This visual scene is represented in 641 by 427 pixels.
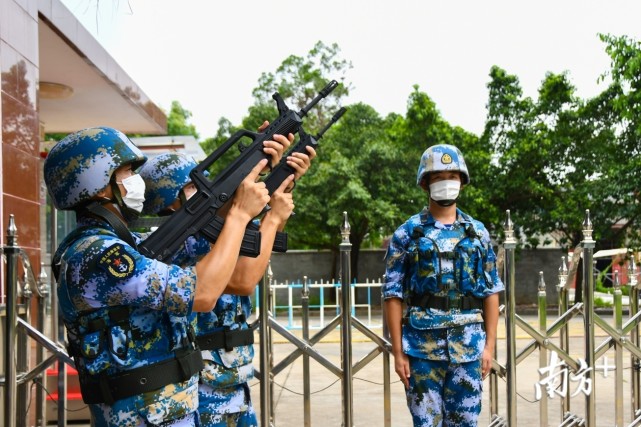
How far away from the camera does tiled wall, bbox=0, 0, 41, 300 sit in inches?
203

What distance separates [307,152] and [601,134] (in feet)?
46.9

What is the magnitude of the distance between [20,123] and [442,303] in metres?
3.66

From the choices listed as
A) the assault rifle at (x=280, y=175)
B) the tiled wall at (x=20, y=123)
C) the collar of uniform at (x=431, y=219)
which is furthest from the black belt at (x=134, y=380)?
the tiled wall at (x=20, y=123)

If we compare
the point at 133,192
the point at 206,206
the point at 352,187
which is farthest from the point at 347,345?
the point at 352,187

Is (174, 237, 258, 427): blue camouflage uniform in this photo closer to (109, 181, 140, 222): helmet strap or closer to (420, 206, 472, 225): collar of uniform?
(109, 181, 140, 222): helmet strap

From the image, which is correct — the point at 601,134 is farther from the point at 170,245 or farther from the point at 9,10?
the point at 170,245

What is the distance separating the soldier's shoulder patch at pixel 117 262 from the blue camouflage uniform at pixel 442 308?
170 centimetres

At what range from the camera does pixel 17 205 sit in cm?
536

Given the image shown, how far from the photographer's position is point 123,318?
2041mm

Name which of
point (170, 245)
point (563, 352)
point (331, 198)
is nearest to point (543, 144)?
point (331, 198)

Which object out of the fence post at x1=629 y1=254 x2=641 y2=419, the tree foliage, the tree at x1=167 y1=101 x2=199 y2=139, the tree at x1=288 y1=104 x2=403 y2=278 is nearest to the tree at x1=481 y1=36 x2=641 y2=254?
the tree foliage

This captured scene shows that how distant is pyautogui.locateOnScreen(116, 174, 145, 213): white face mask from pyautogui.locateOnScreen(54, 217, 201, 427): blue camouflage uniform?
0.46 ft

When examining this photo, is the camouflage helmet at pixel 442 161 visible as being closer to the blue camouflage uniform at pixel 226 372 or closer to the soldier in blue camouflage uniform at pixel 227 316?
the soldier in blue camouflage uniform at pixel 227 316

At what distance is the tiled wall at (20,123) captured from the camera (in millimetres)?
5152
